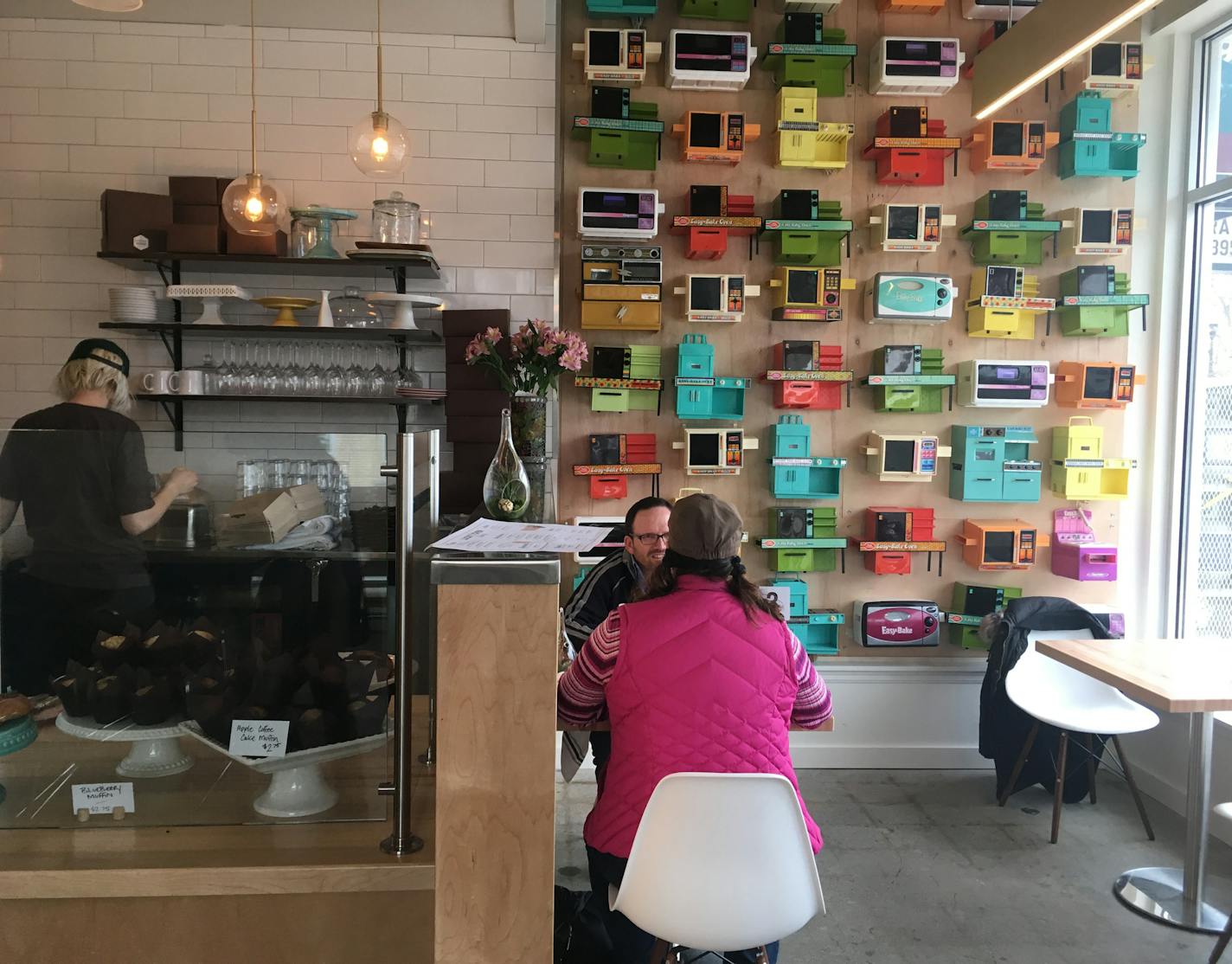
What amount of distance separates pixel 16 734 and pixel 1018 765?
3.59 meters

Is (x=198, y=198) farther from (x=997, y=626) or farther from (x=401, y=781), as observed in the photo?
(x=997, y=626)

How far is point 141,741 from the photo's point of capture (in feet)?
5.71

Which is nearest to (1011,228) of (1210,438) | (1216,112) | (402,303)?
(1216,112)

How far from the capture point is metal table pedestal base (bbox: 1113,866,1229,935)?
306cm

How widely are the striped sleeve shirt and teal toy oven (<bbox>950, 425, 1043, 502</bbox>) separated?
250 centimetres

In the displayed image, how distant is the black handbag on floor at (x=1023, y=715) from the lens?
405cm

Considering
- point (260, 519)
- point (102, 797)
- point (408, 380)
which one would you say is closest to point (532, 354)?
point (408, 380)

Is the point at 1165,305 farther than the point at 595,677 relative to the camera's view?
Yes

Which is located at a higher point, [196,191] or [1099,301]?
[196,191]

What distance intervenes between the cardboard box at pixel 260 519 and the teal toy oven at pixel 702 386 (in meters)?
2.73

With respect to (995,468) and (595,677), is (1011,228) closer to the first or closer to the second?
(995,468)

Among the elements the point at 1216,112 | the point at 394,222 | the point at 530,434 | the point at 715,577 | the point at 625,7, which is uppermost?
the point at 625,7

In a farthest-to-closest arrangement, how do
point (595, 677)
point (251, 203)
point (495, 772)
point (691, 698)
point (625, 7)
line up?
point (625, 7) < point (251, 203) < point (595, 677) < point (691, 698) < point (495, 772)

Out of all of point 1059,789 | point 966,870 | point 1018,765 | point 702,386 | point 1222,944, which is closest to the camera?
point 1222,944
